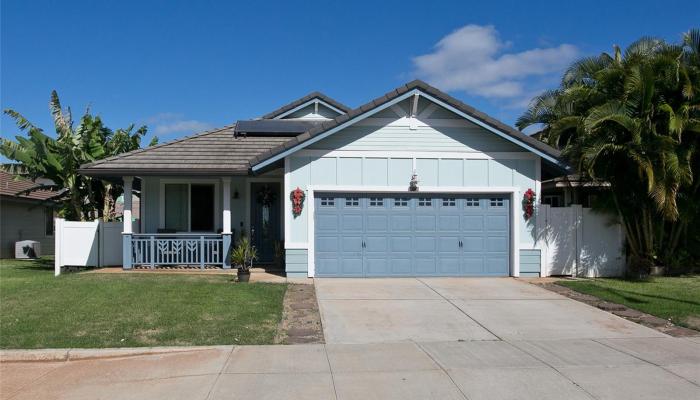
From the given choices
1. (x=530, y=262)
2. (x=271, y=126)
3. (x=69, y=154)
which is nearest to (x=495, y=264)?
(x=530, y=262)

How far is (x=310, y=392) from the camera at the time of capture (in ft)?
19.4

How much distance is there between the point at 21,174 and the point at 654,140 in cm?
1938

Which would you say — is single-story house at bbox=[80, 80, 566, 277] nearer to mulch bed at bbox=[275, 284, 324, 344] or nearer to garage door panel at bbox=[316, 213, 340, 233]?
garage door panel at bbox=[316, 213, 340, 233]

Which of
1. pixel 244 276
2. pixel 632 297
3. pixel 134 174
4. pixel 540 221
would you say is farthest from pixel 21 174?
pixel 632 297

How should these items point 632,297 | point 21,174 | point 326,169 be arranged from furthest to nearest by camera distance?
point 21,174
point 326,169
point 632,297

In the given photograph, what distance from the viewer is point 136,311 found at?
9.47 m

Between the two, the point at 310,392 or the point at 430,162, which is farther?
the point at 430,162

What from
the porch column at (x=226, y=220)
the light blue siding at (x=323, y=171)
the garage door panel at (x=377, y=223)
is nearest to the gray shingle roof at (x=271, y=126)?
the porch column at (x=226, y=220)

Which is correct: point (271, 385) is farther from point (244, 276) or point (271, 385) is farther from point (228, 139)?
point (228, 139)

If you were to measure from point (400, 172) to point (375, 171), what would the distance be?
63 cm

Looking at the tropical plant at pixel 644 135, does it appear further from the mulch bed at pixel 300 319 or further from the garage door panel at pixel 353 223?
the mulch bed at pixel 300 319

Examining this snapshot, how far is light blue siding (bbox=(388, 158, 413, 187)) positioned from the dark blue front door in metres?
0.34

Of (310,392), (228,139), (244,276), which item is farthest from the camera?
(228,139)

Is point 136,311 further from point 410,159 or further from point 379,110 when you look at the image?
point 410,159
